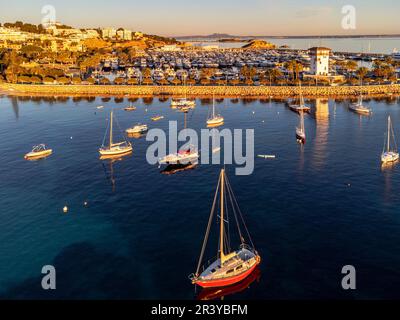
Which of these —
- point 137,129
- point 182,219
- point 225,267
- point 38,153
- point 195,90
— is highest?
point 195,90

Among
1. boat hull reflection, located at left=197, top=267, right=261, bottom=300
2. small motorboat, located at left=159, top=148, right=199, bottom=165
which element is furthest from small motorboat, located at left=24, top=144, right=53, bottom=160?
boat hull reflection, located at left=197, top=267, right=261, bottom=300

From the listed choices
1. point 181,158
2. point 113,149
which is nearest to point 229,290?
Answer: point 181,158

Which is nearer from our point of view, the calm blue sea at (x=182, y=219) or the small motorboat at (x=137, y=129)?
the calm blue sea at (x=182, y=219)

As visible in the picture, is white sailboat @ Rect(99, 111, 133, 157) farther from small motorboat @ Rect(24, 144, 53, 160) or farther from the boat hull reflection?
the boat hull reflection

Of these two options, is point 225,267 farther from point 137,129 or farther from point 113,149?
point 137,129

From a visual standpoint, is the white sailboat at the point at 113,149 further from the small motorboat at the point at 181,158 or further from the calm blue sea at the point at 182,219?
the small motorboat at the point at 181,158

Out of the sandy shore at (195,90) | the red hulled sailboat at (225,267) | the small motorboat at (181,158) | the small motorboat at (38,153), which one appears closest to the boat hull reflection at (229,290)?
the red hulled sailboat at (225,267)

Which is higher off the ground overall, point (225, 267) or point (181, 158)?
point (181, 158)
